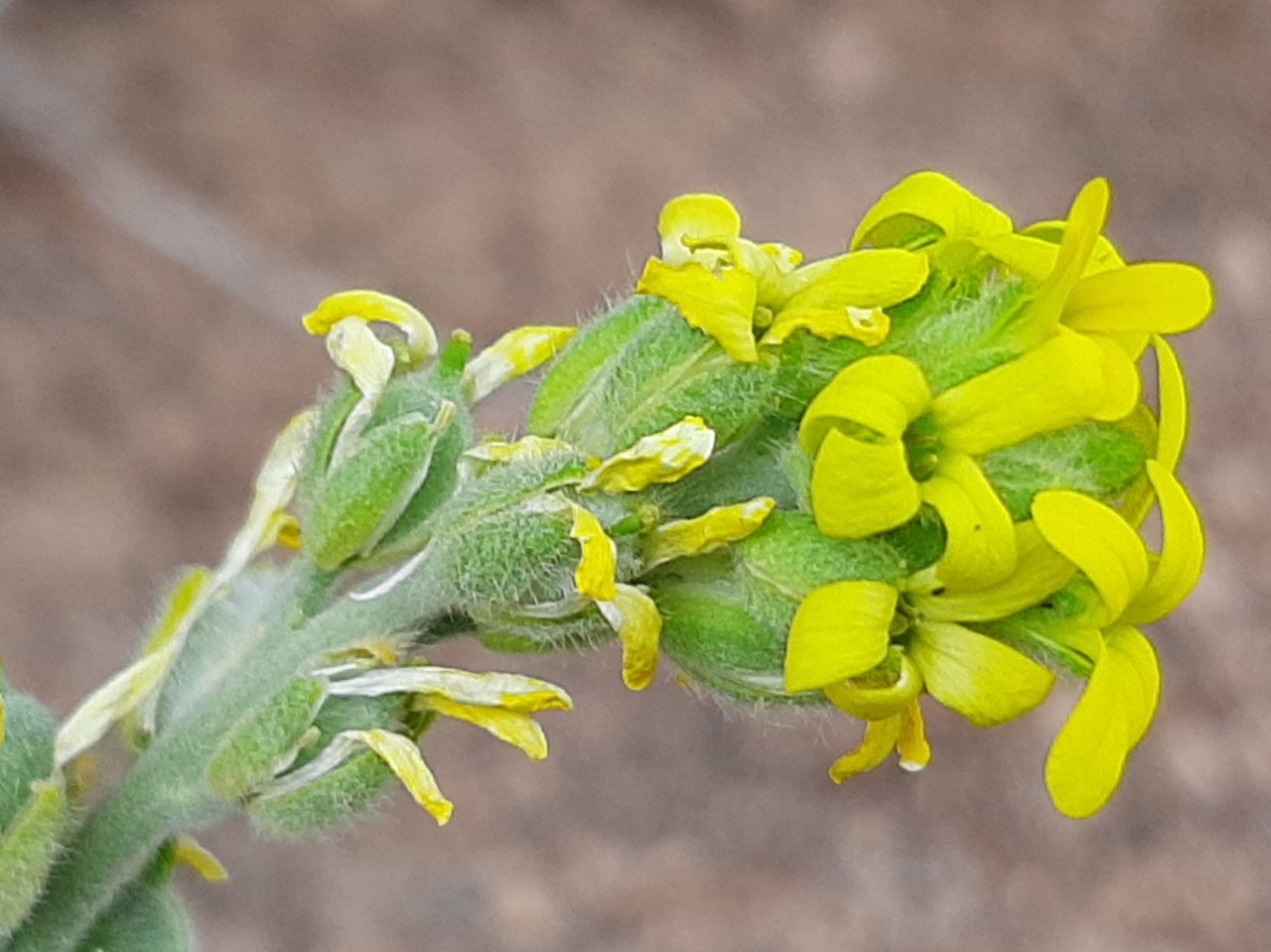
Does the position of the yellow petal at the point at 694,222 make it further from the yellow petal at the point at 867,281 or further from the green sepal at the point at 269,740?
the green sepal at the point at 269,740

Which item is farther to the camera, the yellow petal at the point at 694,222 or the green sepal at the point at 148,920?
the green sepal at the point at 148,920

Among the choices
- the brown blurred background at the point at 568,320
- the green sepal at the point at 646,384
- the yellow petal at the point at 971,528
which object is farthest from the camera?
the brown blurred background at the point at 568,320

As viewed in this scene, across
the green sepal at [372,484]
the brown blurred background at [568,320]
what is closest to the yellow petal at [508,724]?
the green sepal at [372,484]

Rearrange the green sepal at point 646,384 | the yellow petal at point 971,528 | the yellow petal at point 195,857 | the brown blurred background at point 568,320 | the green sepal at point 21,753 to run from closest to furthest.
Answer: the yellow petal at point 971,528 < the green sepal at point 646,384 < the green sepal at point 21,753 < the yellow petal at point 195,857 < the brown blurred background at point 568,320

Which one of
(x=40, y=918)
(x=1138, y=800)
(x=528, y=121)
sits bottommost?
(x=1138, y=800)

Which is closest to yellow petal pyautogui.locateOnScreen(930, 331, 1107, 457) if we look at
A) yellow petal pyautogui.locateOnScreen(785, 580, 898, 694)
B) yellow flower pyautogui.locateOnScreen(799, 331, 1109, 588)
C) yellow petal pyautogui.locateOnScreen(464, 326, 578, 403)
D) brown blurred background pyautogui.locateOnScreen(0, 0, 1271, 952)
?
yellow flower pyautogui.locateOnScreen(799, 331, 1109, 588)

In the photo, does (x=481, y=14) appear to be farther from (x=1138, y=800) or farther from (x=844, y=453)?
(x=844, y=453)

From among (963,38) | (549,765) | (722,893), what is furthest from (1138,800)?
(963,38)
